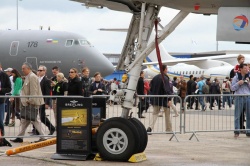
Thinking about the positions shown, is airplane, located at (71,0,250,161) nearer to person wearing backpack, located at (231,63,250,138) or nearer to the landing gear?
the landing gear

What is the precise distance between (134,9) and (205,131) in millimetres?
5315

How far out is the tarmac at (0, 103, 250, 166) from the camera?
32.1 ft

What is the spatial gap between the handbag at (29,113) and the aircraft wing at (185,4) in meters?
3.33

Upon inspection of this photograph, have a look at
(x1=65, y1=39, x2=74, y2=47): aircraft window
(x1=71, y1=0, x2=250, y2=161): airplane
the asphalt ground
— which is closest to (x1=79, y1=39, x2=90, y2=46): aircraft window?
(x1=65, y1=39, x2=74, y2=47): aircraft window

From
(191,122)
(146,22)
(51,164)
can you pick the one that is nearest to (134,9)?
(146,22)

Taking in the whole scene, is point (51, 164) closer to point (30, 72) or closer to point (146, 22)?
point (146, 22)

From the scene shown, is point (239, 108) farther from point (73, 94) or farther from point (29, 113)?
point (29, 113)

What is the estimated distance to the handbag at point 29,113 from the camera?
12555 mm

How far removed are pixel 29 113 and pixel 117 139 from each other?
3.48m

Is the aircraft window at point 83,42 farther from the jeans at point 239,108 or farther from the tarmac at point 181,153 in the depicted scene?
the jeans at point 239,108

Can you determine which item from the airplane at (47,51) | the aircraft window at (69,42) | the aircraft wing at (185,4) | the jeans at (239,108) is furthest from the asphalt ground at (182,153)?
the aircraft window at (69,42)

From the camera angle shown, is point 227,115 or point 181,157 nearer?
point 181,157

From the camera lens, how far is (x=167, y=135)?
1471cm

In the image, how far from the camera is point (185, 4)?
968 centimetres
